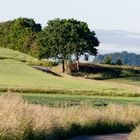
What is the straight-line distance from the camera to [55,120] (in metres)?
20.3

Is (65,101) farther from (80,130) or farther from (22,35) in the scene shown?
(22,35)

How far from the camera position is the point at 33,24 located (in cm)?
16862

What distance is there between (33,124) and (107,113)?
831 centimetres

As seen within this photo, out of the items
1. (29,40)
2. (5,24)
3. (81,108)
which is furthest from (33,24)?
(81,108)

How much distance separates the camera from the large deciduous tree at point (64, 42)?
113 m

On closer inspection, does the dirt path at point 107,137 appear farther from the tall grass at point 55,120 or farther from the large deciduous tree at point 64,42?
the large deciduous tree at point 64,42

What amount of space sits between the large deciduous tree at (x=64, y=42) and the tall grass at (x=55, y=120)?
8378cm

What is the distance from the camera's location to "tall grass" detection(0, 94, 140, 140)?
54.9 ft

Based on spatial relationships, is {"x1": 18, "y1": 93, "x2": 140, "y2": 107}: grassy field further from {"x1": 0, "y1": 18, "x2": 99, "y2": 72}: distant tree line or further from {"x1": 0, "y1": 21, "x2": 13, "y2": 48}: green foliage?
{"x1": 0, "y1": 21, "x2": 13, "y2": 48}: green foliage

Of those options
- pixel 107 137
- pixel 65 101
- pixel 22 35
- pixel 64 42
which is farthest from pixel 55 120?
pixel 22 35

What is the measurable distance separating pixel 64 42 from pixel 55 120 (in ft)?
310

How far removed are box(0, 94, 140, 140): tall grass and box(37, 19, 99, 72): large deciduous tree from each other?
83783 mm

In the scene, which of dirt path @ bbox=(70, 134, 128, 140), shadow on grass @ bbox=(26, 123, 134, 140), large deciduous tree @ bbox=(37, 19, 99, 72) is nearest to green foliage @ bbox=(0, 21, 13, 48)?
large deciduous tree @ bbox=(37, 19, 99, 72)

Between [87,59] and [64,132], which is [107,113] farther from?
[87,59]
